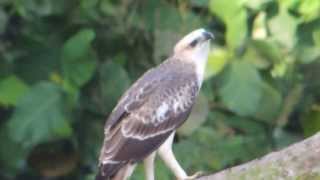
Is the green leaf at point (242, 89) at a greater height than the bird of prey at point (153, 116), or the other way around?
the bird of prey at point (153, 116)

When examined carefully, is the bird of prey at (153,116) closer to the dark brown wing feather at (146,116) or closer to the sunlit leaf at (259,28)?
the dark brown wing feather at (146,116)

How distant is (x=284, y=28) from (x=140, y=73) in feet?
3.38

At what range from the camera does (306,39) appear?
743 cm

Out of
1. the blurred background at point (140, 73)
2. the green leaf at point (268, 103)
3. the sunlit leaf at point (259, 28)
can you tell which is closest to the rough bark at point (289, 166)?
the blurred background at point (140, 73)

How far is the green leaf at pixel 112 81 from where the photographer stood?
7922 millimetres

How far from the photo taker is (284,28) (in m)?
7.45

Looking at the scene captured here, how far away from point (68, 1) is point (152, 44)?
0.51 metres

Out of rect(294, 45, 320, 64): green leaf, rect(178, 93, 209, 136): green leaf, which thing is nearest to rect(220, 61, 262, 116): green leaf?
rect(178, 93, 209, 136): green leaf

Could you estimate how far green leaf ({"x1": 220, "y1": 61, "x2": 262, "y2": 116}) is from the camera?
24.3 ft

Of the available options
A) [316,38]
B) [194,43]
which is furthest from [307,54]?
[194,43]

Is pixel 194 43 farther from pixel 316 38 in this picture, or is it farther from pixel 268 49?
pixel 316 38

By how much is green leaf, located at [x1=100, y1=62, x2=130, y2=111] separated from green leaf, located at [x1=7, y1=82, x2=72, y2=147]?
10.2 inches

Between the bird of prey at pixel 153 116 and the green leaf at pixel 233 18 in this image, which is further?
the green leaf at pixel 233 18

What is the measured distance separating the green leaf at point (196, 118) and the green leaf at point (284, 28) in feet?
1.61
